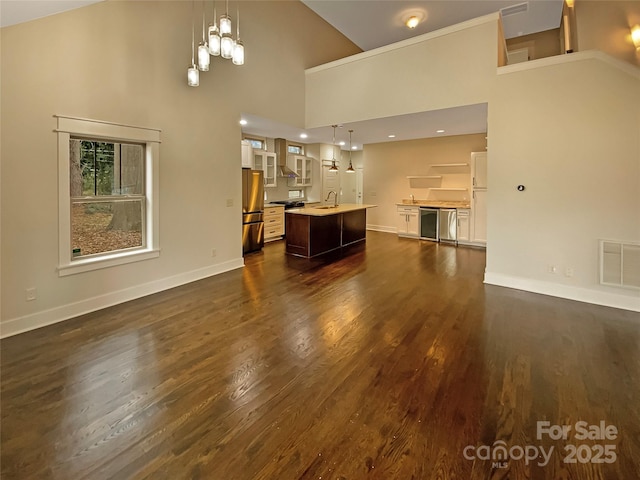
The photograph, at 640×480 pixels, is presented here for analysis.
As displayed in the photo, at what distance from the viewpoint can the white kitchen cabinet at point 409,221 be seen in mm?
8758

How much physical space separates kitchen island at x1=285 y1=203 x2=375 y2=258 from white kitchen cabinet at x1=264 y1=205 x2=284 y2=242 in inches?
48.8

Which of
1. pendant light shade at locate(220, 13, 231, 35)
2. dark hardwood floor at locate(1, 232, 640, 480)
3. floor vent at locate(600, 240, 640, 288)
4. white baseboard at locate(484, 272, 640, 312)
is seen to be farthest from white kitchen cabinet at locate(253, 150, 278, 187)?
floor vent at locate(600, 240, 640, 288)

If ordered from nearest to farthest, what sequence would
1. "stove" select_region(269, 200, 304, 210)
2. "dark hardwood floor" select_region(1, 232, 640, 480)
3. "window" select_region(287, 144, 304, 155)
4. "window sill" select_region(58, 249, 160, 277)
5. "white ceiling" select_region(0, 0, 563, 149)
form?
"dark hardwood floor" select_region(1, 232, 640, 480) → "window sill" select_region(58, 249, 160, 277) → "white ceiling" select_region(0, 0, 563, 149) → "stove" select_region(269, 200, 304, 210) → "window" select_region(287, 144, 304, 155)

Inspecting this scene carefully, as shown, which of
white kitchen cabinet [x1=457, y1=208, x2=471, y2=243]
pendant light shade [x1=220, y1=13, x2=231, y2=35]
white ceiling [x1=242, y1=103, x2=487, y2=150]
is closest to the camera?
pendant light shade [x1=220, y1=13, x2=231, y2=35]

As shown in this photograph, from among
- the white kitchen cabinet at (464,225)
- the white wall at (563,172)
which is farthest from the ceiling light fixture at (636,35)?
the white kitchen cabinet at (464,225)

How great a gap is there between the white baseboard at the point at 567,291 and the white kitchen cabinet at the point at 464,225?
3239 mm

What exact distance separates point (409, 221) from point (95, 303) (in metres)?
7.27

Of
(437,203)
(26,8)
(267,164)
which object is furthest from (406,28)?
(26,8)

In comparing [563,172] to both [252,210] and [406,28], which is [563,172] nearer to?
[406,28]

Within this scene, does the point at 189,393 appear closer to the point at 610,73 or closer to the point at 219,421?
the point at 219,421

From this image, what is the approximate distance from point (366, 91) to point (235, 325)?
15.4 feet

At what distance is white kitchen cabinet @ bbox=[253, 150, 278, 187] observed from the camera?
7934 millimetres

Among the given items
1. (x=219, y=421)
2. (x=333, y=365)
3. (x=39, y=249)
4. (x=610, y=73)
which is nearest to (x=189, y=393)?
(x=219, y=421)

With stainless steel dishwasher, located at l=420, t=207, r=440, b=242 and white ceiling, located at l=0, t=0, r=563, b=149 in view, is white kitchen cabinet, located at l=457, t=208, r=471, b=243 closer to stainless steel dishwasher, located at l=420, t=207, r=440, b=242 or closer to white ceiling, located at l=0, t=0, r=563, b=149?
stainless steel dishwasher, located at l=420, t=207, r=440, b=242
